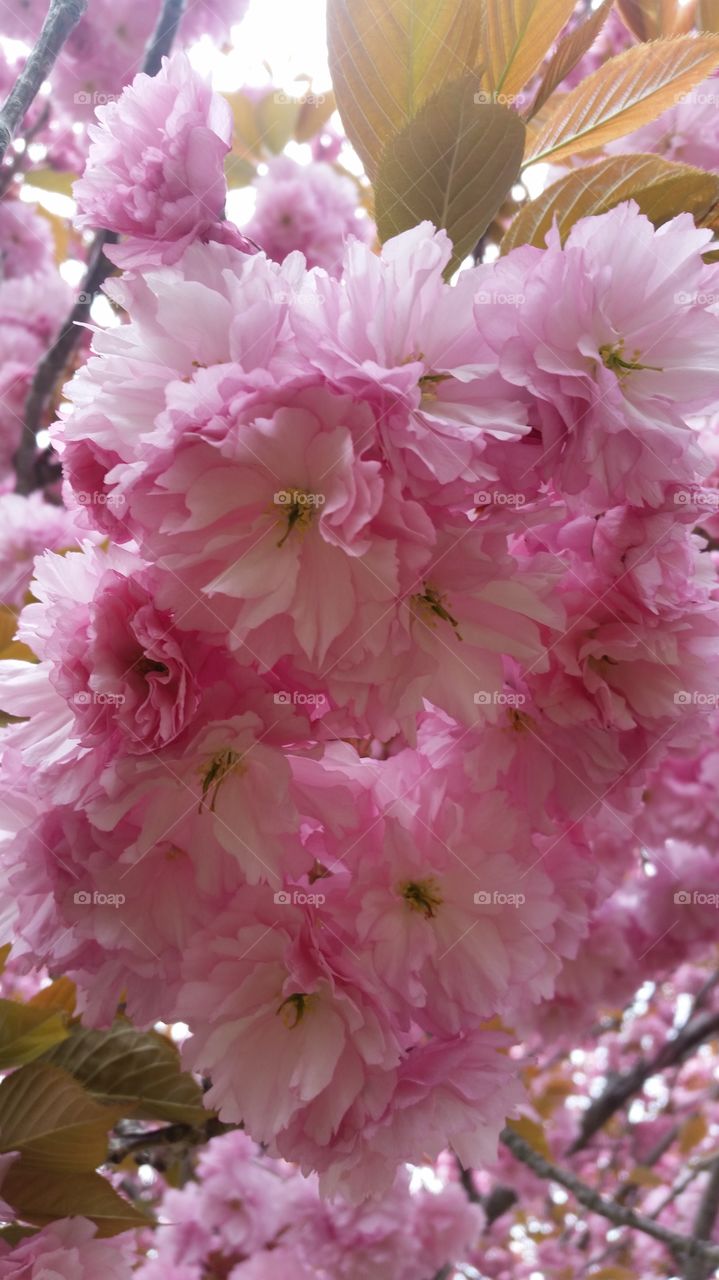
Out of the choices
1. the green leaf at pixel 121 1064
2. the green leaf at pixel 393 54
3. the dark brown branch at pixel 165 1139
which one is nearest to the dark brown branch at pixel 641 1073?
the dark brown branch at pixel 165 1139

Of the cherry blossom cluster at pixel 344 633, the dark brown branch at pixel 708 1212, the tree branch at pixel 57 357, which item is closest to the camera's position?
the cherry blossom cluster at pixel 344 633

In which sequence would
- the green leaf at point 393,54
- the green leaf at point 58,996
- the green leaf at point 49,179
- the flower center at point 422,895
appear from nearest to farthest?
the flower center at point 422,895 < the green leaf at point 393,54 < the green leaf at point 58,996 < the green leaf at point 49,179

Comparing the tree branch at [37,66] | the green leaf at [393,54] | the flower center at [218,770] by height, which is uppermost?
the green leaf at [393,54]

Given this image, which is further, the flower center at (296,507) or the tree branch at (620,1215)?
the tree branch at (620,1215)

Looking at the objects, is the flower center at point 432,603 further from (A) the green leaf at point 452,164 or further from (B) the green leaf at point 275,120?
(B) the green leaf at point 275,120

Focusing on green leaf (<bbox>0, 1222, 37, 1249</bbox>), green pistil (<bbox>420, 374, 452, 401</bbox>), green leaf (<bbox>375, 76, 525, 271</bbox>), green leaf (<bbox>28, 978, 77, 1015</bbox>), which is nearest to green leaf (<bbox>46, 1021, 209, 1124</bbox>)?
green leaf (<bbox>28, 978, 77, 1015</bbox>)

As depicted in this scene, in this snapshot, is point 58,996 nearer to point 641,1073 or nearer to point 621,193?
point 621,193

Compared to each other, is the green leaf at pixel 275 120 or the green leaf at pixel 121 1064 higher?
the green leaf at pixel 275 120

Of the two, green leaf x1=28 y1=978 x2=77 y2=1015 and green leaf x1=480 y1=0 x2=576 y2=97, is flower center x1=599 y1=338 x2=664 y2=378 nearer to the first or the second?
green leaf x1=480 y1=0 x2=576 y2=97
